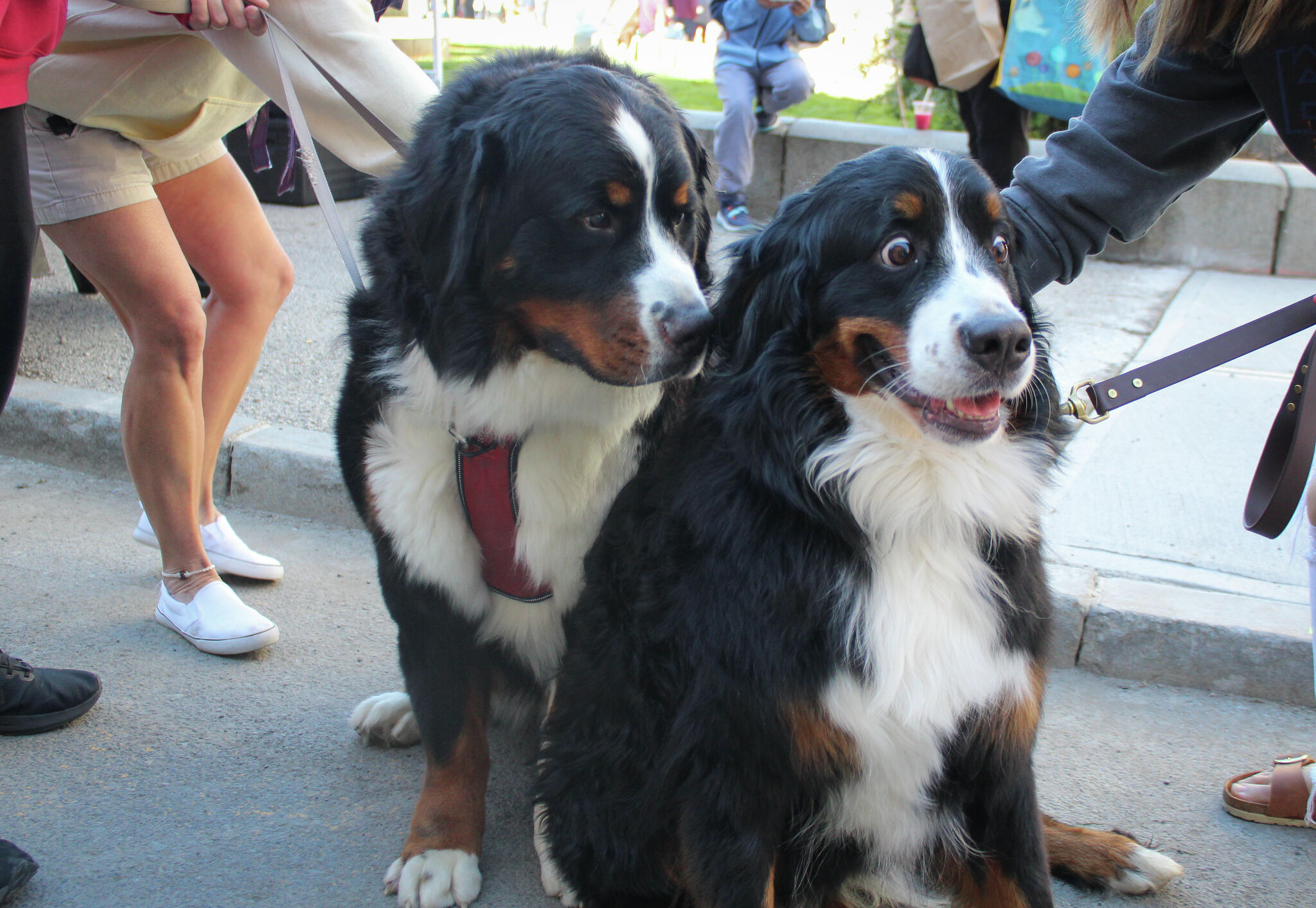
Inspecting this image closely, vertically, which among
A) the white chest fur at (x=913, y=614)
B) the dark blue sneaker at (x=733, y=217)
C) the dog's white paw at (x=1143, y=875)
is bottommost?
the dark blue sneaker at (x=733, y=217)

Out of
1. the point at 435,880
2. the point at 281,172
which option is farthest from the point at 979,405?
the point at 281,172

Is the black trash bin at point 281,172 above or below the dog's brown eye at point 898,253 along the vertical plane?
below

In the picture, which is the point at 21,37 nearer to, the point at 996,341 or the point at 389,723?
the point at 389,723

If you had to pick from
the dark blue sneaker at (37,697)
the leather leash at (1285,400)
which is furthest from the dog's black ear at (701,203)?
the dark blue sneaker at (37,697)

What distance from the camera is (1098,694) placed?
2820 millimetres

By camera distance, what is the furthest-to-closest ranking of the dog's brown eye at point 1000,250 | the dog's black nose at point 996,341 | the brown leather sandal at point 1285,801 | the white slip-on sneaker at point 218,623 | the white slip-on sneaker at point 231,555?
the white slip-on sneaker at point 231,555 → the white slip-on sneaker at point 218,623 → the brown leather sandal at point 1285,801 → the dog's brown eye at point 1000,250 → the dog's black nose at point 996,341

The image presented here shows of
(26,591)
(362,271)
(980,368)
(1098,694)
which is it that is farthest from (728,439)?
(26,591)

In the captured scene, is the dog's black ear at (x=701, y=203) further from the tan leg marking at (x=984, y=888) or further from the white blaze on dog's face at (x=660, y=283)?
the tan leg marking at (x=984, y=888)

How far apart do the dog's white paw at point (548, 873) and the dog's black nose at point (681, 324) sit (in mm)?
925

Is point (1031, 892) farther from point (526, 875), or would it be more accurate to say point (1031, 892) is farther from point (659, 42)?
point (659, 42)

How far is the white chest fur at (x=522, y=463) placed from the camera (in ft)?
6.68

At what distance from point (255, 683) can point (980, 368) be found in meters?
2.03

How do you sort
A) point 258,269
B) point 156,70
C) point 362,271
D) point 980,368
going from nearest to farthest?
1. point 980,368
2. point 362,271
3. point 156,70
4. point 258,269

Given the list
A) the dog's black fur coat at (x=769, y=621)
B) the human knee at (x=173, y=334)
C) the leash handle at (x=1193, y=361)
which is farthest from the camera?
the human knee at (x=173, y=334)
